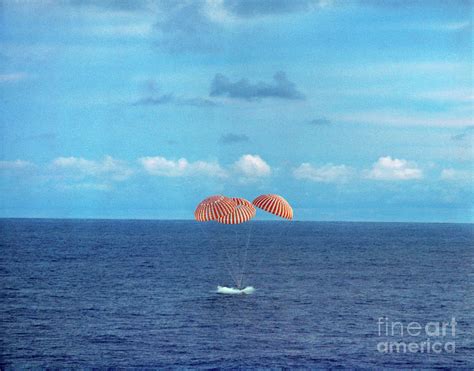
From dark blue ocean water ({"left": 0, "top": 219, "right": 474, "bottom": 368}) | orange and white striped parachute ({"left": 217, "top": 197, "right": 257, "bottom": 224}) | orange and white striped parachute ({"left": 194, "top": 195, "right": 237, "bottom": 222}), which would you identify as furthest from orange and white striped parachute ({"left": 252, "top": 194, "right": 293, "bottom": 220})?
dark blue ocean water ({"left": 0, "top": 219, "right": 474, "bottom": 368})

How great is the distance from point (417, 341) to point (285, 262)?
2090 inches

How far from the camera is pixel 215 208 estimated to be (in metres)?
37.3

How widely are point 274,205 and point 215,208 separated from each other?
349 cm

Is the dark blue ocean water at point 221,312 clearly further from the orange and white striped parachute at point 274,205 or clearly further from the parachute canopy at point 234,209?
the orange and white striped parachute at point 274,205

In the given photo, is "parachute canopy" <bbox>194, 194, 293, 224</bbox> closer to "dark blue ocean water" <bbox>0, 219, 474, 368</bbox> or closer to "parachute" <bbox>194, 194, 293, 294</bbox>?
"parachute" <bbox>194, 194, 293, 294</bbox>

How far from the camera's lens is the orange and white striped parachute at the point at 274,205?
36844mm

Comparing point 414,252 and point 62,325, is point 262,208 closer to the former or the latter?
point 62,325

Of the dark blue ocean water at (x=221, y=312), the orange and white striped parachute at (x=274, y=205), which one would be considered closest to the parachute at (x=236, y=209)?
the orange and white striped parachute at (x=274, y=205)

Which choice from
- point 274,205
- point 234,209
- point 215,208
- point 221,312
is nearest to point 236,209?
point 234,209

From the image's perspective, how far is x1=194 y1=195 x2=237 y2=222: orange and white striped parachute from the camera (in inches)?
1452

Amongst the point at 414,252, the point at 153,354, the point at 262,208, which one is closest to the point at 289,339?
the point at 153,354

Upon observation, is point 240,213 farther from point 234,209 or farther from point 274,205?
point 274,205

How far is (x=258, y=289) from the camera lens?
71.9 metres

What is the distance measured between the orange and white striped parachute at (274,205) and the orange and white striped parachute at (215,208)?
164cm
